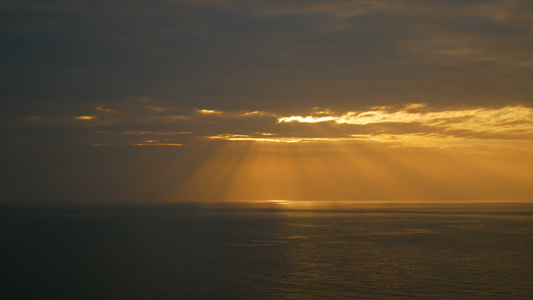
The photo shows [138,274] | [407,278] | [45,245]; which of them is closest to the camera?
[407,278]

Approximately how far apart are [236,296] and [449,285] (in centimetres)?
1864

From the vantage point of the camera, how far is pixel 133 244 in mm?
79938

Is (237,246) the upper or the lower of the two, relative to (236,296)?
lower

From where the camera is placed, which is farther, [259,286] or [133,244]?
[133,244]

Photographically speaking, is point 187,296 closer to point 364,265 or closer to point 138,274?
point 138,274

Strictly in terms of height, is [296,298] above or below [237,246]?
above

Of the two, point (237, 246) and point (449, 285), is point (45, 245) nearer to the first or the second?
point (237, 246)

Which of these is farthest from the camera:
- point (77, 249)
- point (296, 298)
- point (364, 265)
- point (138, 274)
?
point (77, 249)

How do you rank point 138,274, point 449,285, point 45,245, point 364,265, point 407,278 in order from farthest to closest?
point 45,245 → point 364,265 → point 138,274 → point 407,278 → point 449,285

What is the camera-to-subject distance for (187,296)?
40969 mm

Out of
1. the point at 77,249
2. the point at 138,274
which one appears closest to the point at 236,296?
the point at 138,274

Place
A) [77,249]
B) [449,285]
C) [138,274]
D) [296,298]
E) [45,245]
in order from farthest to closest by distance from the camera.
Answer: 1. [45,245]
2. [77,249]
3. [138,274]
4. [449,285]
5. [296,298]

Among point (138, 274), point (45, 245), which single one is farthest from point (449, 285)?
point (45, 245)

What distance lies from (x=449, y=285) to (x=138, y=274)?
29271 millimetres
